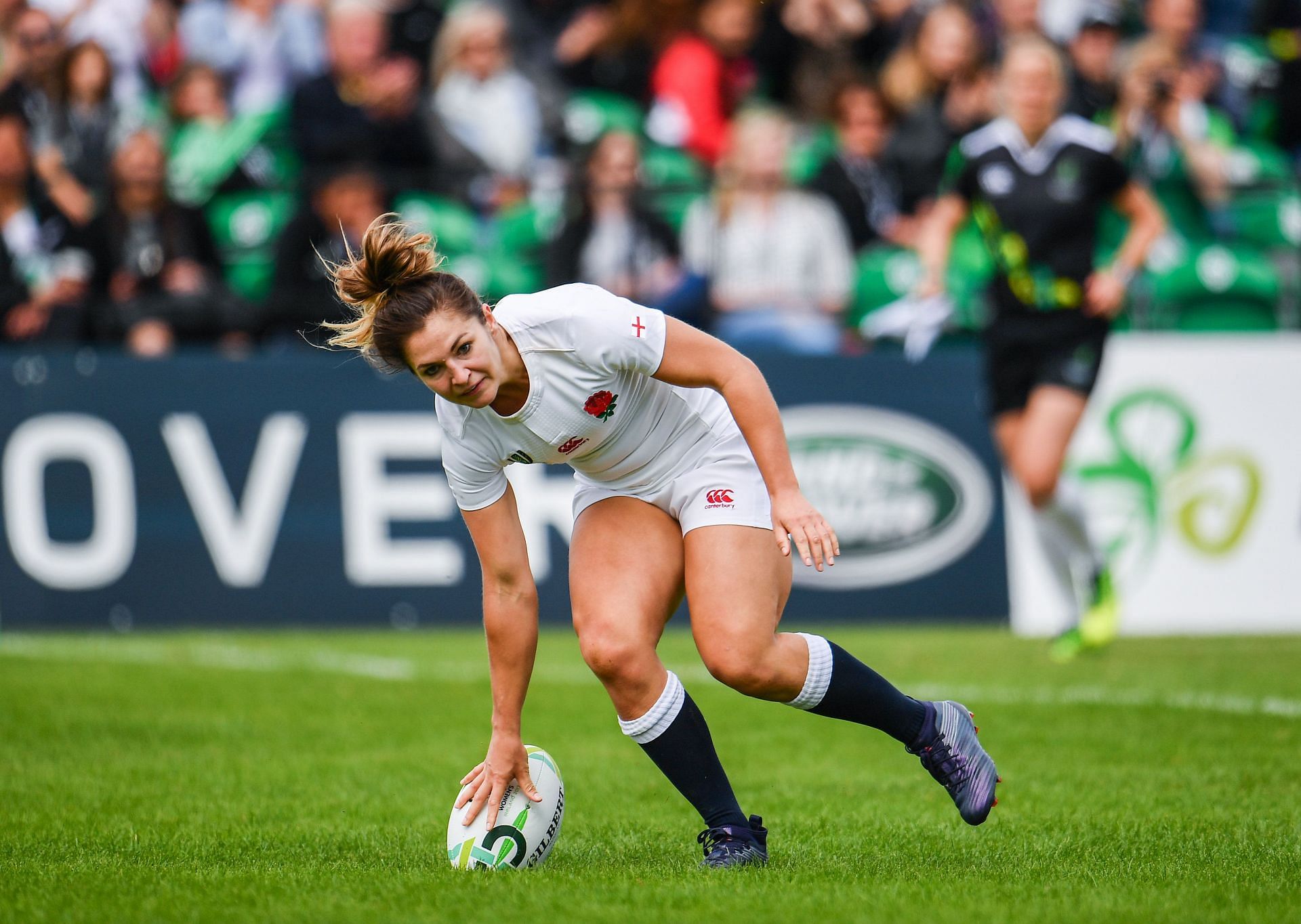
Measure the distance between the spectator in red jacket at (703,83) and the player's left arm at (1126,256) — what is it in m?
4.09

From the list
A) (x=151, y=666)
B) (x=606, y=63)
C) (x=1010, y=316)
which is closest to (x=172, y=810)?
(x=151, y=666)

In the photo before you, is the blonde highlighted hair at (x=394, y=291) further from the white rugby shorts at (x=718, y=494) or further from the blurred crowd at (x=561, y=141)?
the blurred crowd at (x=561, y=141)

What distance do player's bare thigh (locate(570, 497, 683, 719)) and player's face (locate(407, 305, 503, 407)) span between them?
630mm

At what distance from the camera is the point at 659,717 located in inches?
183

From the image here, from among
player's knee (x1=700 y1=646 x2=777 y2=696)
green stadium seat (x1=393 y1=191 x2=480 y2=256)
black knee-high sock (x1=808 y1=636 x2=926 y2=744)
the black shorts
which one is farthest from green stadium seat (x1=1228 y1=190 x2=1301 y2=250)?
player's knee (x1=700 y1=646 x2=777 y2=696)

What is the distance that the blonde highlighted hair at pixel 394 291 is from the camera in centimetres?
435

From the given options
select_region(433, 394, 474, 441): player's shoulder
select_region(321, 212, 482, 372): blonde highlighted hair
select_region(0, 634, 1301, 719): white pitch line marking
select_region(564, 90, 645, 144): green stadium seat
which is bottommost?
select_region(0, 634, 1301, 719): white pitch line marking

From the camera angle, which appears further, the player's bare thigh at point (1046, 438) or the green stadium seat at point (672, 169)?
the green stadium seat at point (672, 169)

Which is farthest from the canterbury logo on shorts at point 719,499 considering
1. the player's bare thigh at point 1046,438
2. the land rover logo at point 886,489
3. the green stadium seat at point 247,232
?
the green stadium seat at point 247,232

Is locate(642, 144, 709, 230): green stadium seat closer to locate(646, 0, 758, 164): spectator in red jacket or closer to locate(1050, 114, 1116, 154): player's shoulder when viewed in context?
locate(646, 0, 758, 164): spectator in red jacket

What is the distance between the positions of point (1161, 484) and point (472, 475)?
23.3 feet

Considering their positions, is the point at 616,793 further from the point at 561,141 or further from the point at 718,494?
the point at 561,141

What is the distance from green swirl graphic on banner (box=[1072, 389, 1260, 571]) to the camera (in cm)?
1067

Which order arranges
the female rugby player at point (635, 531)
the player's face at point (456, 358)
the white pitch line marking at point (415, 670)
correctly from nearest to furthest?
the player's face at point (456, 358) < the female rugby player at point (635, 531) < the white pitch line marking at point (415, 670)
